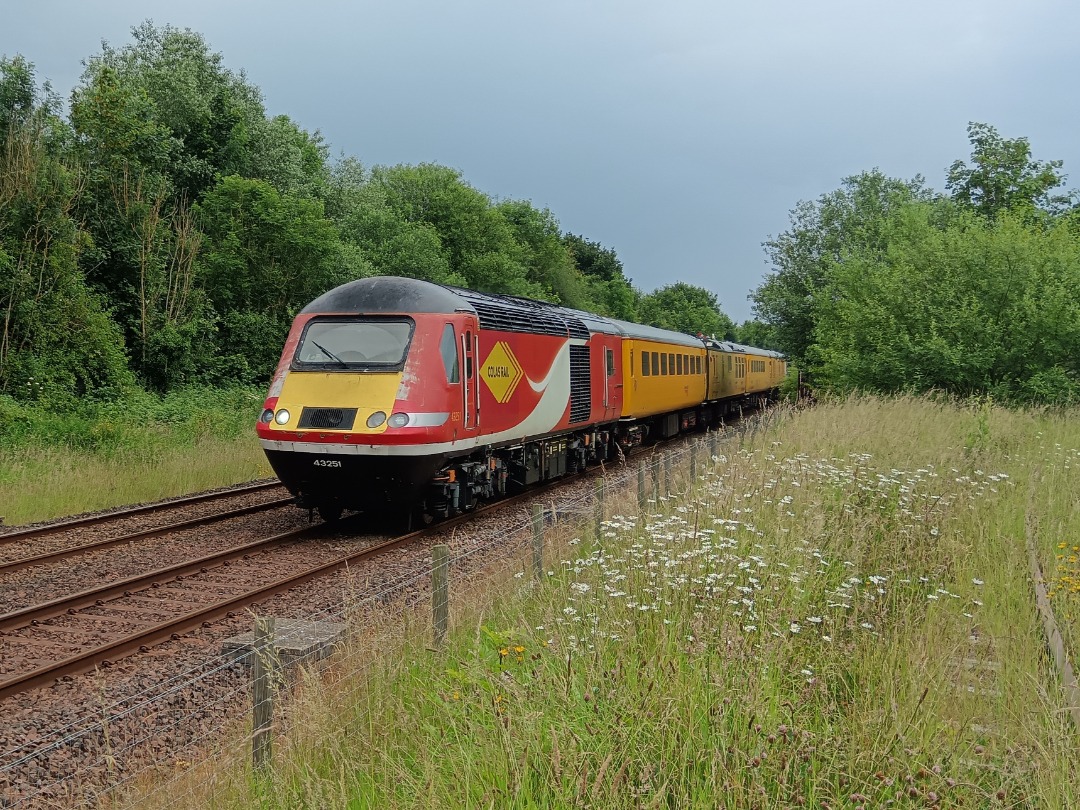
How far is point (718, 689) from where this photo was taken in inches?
145

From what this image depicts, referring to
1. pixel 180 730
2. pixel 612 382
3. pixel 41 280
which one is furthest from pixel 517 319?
pixel 41 280

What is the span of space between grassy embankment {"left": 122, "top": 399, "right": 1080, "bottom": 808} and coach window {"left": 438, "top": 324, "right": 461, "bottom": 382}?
3897 mm

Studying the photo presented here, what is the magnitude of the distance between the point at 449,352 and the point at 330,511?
2.78 meters

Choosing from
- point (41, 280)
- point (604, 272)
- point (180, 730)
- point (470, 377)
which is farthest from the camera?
point (604, 272)

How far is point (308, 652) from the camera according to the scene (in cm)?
566

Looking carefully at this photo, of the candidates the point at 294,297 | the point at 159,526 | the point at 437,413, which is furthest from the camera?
the point at 294,297

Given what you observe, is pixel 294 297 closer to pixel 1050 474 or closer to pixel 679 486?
pixel 679 486

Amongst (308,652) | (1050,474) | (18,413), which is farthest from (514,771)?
(18,413)

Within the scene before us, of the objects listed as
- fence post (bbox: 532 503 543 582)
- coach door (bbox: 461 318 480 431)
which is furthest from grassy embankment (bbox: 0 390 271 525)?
fence post (bbox: 532 503 543 582)

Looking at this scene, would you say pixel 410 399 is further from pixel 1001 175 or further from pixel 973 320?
pixel 1001 175

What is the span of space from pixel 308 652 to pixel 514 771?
2718 mm

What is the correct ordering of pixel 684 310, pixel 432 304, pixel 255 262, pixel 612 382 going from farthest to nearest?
pixel 684 310 < pixel 255 262 < pixel 612 382 < pixel 432 304

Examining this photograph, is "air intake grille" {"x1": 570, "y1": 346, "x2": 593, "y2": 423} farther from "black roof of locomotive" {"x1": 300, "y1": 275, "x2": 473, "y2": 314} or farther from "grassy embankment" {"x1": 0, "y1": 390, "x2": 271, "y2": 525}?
"grassy embankment" {"x1": 0, "y1": 390, "x2": 271, "y2": 525}

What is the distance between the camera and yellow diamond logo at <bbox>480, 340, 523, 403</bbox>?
1205 cm
